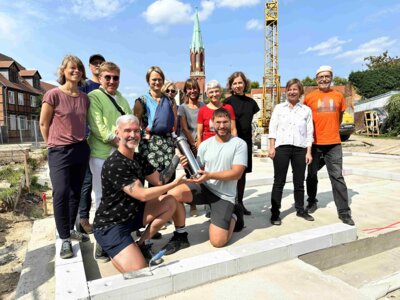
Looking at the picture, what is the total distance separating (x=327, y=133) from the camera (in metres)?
4.15

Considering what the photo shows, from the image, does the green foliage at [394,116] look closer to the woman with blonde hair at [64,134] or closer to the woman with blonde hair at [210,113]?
the woman with blonde hair at [210,113]

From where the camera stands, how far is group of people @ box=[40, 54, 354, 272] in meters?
2.74

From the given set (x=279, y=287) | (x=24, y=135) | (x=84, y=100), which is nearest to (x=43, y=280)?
(x=84, y=100)

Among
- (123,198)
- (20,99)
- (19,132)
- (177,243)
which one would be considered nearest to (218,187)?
(177,243)

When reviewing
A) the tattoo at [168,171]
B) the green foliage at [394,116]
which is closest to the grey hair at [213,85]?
the tattoo at [168,171]

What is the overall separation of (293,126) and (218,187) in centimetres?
138

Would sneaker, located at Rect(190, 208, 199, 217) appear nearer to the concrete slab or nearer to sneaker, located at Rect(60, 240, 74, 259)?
the concrete slab

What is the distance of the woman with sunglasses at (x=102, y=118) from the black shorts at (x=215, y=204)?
3.22 ft

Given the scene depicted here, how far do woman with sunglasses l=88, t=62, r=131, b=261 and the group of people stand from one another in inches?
0.4

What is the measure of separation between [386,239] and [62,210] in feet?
12.2

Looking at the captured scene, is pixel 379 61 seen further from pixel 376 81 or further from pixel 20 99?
pixel 20 99

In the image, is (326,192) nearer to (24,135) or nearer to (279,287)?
(279,287)

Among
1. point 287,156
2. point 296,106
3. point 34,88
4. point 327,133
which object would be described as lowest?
point 287,156

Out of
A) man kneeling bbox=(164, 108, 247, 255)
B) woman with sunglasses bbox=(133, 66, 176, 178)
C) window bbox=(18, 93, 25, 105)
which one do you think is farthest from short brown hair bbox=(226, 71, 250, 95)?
window bbox=(18, 93, 25, 105)
